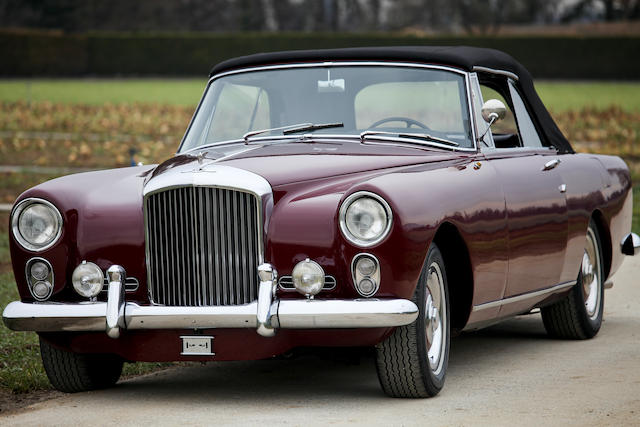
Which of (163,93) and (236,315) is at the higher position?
(236,315)

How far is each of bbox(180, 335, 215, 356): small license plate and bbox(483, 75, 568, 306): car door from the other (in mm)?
1796

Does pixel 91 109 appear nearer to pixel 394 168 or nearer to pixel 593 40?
pixel 394 168

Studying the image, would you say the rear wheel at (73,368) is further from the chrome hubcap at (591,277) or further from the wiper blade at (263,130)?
the chrome hubcap at (591,277)

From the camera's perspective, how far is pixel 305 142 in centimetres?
637

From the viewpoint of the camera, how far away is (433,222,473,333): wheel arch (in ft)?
19.2

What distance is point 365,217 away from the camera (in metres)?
5.20

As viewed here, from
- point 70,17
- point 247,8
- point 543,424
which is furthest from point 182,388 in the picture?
point 247,8

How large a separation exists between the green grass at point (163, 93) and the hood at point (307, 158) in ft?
91.0

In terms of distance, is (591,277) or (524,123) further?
(591,277)

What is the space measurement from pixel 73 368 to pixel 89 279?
606 millimetres

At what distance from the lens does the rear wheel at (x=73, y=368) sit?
587 cm

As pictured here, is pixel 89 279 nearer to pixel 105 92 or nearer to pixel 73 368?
pixel 73 368

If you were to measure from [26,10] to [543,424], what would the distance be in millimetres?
88763

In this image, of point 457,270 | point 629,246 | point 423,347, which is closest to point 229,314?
point 423,347
